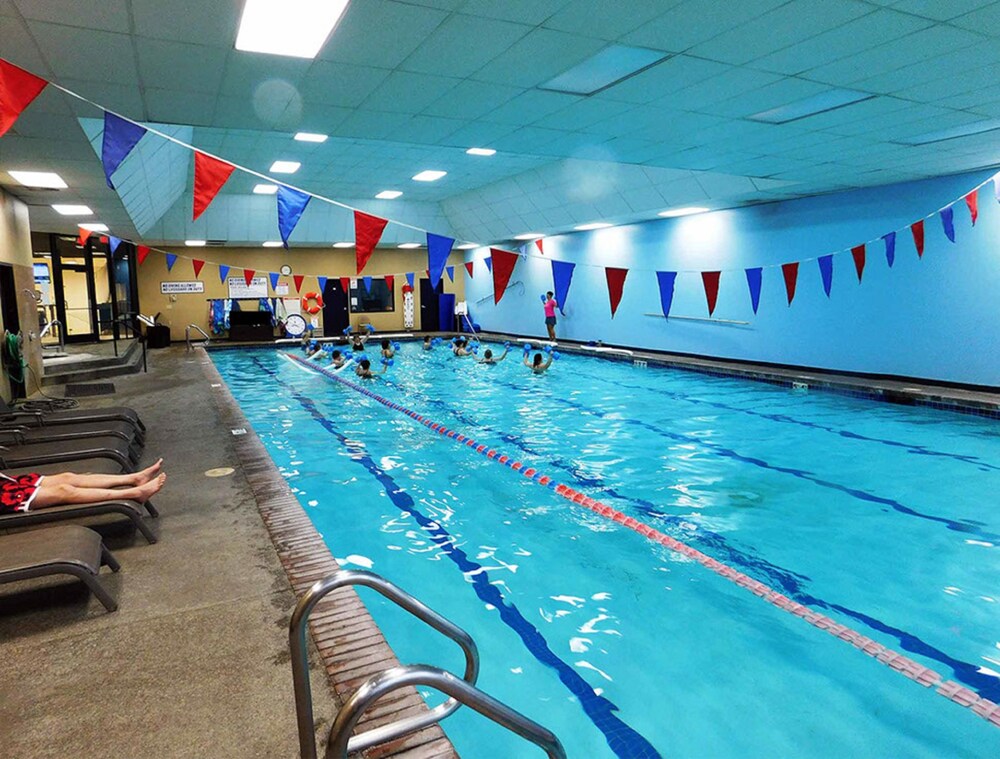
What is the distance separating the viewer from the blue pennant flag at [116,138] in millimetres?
4340

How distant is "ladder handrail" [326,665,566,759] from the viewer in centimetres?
129

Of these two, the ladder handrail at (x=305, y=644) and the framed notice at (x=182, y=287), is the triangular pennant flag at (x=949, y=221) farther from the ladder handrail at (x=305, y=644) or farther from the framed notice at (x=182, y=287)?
the framed notice at (x=182, y=287)

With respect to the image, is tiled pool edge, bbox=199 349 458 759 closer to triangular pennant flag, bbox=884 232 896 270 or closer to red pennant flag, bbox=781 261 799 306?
red pennant flag, bbox=781 261 799 306

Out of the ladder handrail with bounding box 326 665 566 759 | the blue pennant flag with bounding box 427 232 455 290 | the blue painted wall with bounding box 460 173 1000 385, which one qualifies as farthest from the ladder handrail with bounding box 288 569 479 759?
the blue painted wall with bounding box 460 173 1000 385

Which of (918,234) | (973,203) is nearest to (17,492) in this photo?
(973,203)

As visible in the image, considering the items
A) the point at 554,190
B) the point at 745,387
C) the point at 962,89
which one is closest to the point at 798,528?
the point at 962,89

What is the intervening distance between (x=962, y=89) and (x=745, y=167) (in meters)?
3.50

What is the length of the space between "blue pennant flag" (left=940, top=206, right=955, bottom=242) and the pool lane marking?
779cm

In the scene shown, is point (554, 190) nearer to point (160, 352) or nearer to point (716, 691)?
point (160, 352)

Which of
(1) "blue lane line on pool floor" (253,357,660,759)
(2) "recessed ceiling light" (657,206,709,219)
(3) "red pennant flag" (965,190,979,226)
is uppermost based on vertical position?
(2) "recessed ceiling light" (657,206,709,219)

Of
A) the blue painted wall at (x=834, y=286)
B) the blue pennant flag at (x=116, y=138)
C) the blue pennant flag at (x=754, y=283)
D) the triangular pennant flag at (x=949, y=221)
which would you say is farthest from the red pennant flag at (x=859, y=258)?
the blue pennant flag at (x=116, y=138)

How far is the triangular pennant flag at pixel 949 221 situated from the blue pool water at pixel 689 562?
9.09 feet

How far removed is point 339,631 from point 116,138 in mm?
3912

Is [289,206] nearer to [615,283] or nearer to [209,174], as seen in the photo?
[209,174]
